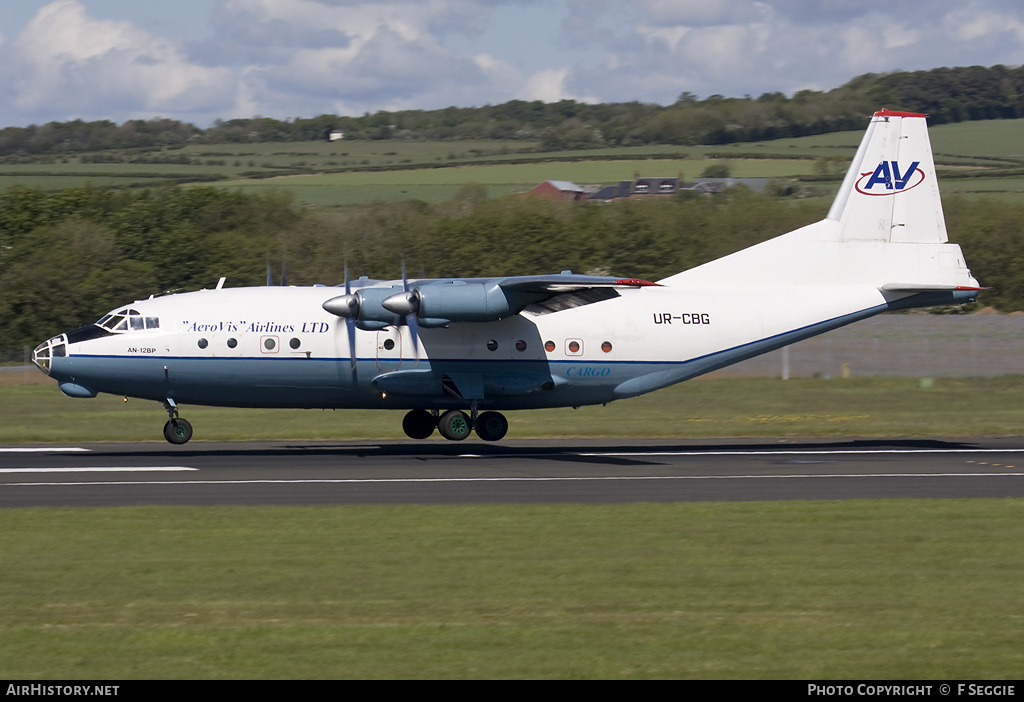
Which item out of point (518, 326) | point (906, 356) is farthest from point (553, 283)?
point (906, 356)

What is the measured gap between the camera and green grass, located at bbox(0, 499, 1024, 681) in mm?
8086

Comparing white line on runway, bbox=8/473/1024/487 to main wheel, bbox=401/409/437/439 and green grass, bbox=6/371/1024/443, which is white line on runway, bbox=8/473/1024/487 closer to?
main wheel, bbox=401/409/437/439

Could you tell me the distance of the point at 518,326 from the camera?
78.9 ft

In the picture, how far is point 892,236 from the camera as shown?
83.5 feet

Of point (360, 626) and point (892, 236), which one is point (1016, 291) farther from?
point (360, 626)

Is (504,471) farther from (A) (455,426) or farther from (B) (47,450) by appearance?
(B) (47,450)

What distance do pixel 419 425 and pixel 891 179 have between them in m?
12.3

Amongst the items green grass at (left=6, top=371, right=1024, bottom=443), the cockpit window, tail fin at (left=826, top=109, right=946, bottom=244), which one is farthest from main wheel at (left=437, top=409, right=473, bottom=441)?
tail fin at (left=826, top=109, right=946, bottom=244)

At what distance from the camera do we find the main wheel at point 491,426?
2473cm

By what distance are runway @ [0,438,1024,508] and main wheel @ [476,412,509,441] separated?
40 cm

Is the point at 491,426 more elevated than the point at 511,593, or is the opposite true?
the point at 491,426

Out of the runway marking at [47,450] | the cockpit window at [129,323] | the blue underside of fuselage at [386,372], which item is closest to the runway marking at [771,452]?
the blue underside of fuselage at [386,372]

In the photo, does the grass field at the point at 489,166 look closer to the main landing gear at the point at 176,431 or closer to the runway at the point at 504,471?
the runway at the point at 504,471
